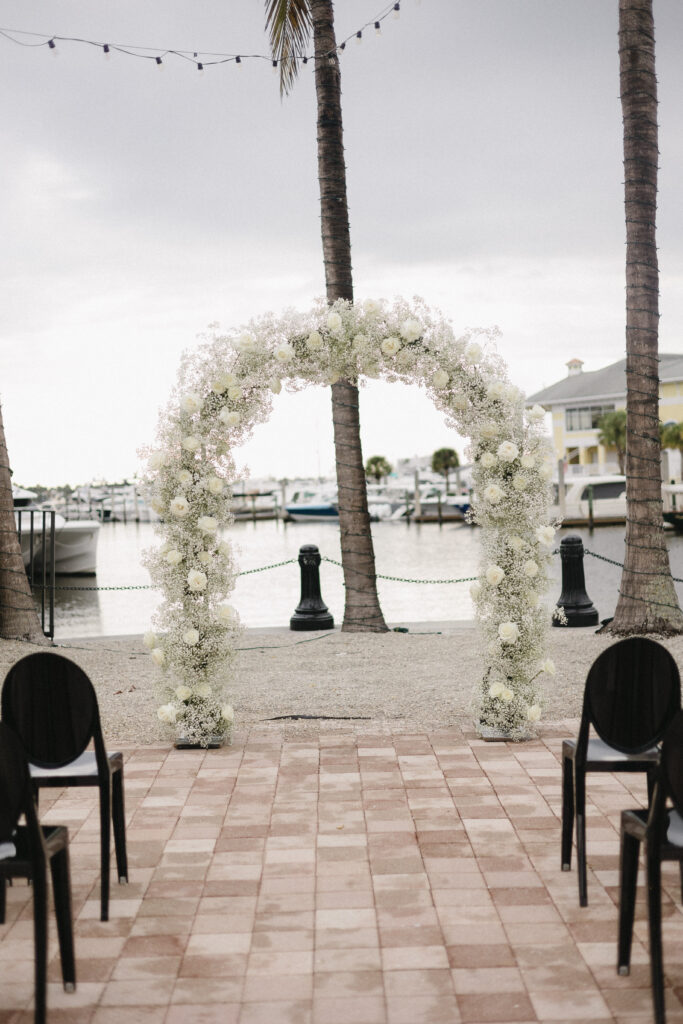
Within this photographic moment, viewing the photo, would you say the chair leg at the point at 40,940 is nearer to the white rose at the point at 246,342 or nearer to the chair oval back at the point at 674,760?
the chair oval back at the point at 674,760

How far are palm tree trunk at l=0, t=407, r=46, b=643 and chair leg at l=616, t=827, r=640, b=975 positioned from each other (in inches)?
311

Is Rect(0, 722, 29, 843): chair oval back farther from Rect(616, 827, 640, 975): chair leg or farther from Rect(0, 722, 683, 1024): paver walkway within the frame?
Rect(616, 827, 640, 975): chair leg

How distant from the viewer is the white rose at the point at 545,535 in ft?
19.1

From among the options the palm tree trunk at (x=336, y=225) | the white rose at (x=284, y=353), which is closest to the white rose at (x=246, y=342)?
the white rose at (x=284, y=353)

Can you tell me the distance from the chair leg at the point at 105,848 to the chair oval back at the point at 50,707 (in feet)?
0.61

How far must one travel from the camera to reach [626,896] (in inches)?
120

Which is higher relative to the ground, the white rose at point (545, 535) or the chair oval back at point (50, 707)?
the white rose at point (545, 535)

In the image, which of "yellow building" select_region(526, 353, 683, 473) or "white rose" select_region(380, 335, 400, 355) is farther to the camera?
"yellow building" select_region(526, 353, 683, 473)

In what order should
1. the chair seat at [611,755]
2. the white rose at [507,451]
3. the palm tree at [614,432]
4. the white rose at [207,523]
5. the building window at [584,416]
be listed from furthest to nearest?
1. the building window at [584,416]
2. the palm tree at [614,432]
3. the white rose at [207,523]
4. the white rose at [507,451]
5. the chair seat at [611,755]

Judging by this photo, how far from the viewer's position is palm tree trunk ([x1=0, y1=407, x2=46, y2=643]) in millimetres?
9797

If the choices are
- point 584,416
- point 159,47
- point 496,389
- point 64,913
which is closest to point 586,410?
point 584,416

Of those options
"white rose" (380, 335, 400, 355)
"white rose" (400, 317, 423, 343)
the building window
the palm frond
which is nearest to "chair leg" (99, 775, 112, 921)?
"white rose" (380, 335, 400, 355)

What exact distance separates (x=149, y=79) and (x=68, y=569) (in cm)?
1995

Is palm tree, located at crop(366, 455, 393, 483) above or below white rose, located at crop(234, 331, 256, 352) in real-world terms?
below
